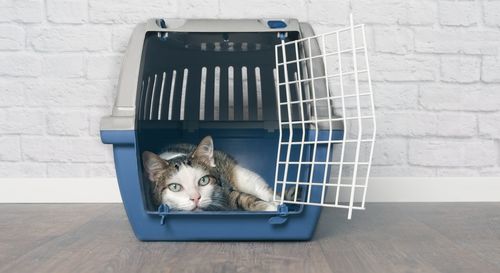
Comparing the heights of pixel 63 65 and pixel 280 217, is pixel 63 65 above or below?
above

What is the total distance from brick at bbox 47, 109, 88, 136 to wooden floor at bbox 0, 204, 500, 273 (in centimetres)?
35

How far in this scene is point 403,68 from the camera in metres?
1.84

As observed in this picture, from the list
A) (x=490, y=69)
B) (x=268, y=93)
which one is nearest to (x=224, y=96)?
(x=268, y=93)

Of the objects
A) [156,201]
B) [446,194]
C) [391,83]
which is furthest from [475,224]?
[156,201]

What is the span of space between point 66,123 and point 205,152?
0.69m

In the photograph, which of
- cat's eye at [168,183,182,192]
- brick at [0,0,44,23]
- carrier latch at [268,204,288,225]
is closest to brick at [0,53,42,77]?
brick at [0,0,44,23]

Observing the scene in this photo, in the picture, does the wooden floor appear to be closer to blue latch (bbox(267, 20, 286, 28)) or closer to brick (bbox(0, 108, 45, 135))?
brick (bbox(0, 108, 45, 135))

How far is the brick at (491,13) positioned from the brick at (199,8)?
0.89m

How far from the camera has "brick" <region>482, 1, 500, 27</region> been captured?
1835mm

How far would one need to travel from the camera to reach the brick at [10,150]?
1840 mm

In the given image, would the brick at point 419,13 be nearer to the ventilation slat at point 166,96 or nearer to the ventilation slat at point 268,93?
the ventilation slat at point 268,93

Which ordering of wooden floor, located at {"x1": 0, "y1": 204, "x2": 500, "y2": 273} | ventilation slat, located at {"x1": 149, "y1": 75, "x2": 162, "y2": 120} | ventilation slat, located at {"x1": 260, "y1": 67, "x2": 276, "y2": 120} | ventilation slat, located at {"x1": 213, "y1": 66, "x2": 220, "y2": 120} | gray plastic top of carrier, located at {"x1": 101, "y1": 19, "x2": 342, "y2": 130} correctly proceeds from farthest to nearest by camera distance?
1. ventilation slat, located at {"x1": 213, "y1": 66, "x2": 220, "y2": 120}
2. ventilation slat, located at {"x1": 260, "y1": 67, "x2": 276, "y2": 120}
3. ventilation slat, located at {"x1": 149, "y1": 75, "x2": 162, "y2": 120}
4. gray plastic top of carrier, located at {"x1": 101, "y1": 19, "x2": 342, "y2": 130}
5. wooden floor, located at {"x1": 0, "y1": 204, "x2": 500, "y2": 273}

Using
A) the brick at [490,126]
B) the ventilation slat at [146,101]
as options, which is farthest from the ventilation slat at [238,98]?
the brick at [490,126]

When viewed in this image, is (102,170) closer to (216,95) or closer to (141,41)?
(216,95)
